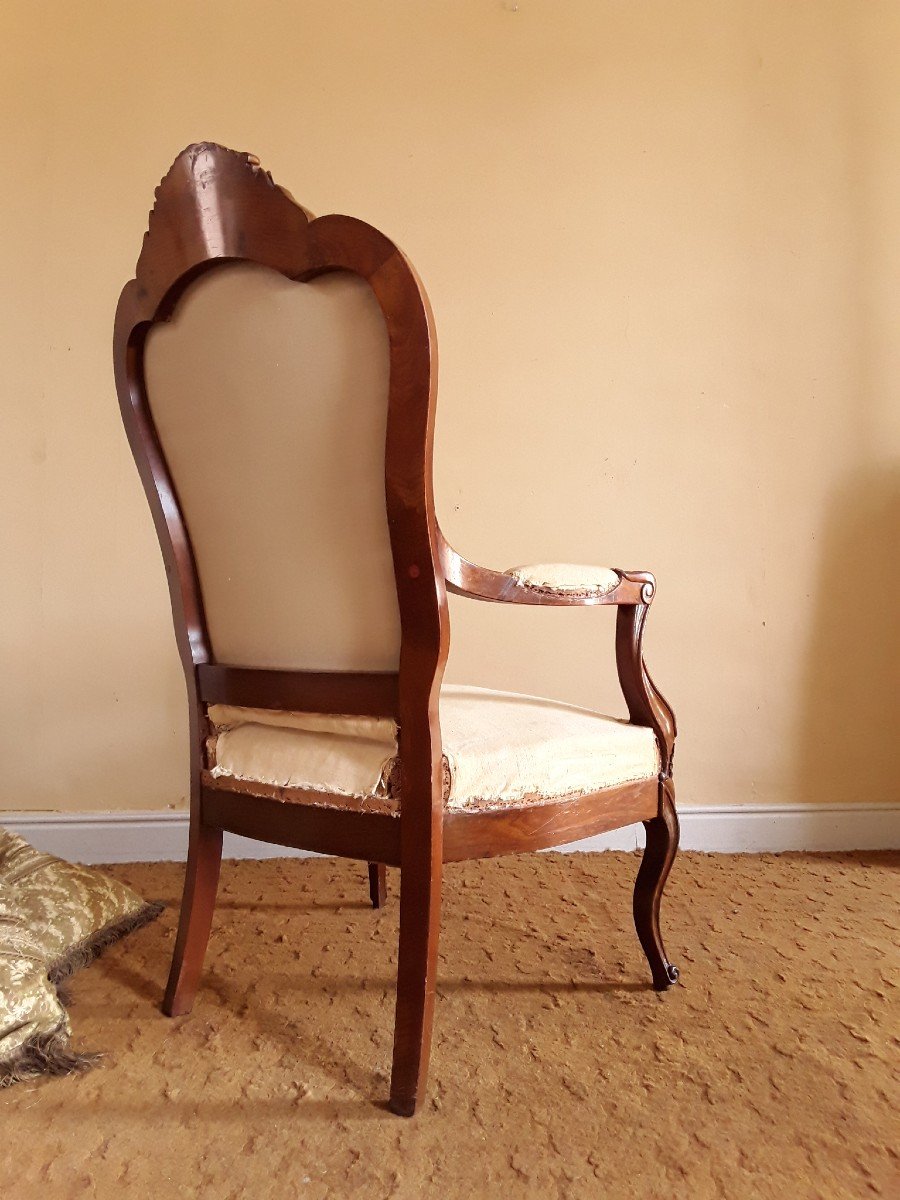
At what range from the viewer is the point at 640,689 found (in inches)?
55.0

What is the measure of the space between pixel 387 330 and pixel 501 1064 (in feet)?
3.22

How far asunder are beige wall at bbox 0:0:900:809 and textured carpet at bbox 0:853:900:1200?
687 millimetres

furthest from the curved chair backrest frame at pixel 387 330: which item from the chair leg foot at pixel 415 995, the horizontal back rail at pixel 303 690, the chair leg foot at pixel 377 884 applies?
the chair leg foot at pixel 377 884

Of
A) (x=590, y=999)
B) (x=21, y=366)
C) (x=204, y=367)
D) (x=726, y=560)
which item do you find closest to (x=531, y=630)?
(x=726, y=560)

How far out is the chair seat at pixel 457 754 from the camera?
1121mm

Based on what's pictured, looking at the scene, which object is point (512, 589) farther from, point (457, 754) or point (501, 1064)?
point (501, 1064)

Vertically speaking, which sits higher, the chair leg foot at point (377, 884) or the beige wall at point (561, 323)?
the beige wall at point (561, 323)

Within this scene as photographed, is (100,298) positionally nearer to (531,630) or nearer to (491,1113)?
(531,630)

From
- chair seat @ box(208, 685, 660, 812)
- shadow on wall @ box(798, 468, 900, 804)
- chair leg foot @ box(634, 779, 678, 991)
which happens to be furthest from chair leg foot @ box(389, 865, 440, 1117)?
shadow on wall @ box(798, 468, 900, 804)

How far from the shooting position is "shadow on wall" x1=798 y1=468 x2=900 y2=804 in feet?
7.75

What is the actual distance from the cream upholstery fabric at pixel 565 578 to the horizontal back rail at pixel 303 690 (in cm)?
24

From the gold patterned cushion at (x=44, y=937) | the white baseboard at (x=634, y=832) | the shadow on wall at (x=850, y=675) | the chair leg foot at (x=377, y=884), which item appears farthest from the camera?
the shadow on wall at (x=850, y=675)

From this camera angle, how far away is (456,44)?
233cm

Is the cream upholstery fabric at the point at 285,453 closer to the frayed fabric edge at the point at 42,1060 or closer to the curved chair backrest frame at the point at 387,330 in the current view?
the curved chair backrest frame at the point at 387,330
